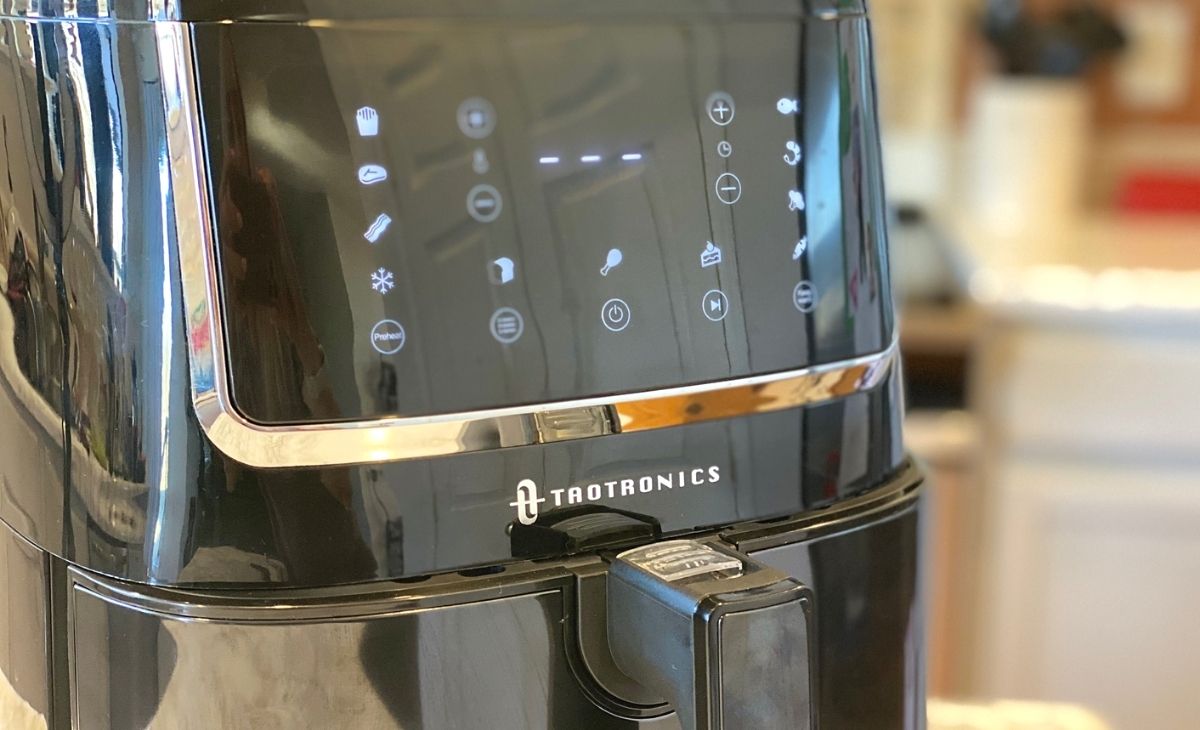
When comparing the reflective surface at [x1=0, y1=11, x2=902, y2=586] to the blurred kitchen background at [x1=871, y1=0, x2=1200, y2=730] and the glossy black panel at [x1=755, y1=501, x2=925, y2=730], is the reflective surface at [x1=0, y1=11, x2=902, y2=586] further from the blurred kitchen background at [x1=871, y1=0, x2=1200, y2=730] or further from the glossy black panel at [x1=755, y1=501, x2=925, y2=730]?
the blurred kitchen background at [x1=871, y1=0, x2=1200, y2=730]

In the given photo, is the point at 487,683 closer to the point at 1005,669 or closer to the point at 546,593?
the point at 546,593

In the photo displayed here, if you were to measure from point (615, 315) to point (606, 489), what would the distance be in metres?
0.05

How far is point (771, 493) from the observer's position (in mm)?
347

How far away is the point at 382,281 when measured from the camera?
0.97 ft

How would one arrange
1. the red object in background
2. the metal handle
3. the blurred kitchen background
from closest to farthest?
the metal handle < the blurred kitchen background < the red object in background

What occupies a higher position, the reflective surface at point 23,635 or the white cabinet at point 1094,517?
the reflective surface at point 23,635

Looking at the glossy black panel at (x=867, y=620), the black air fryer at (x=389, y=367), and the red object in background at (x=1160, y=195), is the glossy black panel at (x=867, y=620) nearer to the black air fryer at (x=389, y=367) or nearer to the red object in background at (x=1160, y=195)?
the black air fryer at (x=389, y=367)

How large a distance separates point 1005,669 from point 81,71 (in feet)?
4.13

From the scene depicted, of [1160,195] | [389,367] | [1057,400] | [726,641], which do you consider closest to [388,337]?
[389,367]

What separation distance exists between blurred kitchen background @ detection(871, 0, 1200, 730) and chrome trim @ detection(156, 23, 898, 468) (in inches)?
37.6

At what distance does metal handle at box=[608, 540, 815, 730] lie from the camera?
272mm

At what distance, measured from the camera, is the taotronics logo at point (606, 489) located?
31 centimetres

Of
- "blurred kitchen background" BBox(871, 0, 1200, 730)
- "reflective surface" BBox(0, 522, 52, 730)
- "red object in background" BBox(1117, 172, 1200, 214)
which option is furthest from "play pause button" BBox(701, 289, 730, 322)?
"red object in background" BBox(1117, 172, 1200, 214)

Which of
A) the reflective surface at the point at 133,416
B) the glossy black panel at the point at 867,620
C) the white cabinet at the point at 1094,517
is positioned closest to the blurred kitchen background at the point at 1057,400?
the white cabinet at the point at 1094,517
